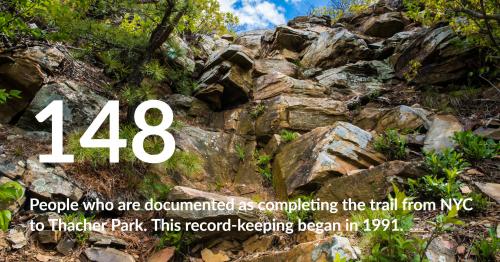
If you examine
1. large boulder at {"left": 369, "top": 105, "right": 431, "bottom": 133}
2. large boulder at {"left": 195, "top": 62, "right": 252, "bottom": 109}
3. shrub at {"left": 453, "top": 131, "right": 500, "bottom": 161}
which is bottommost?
shrub at {"left": 453, "top": 131, "right": 500, "bottom": 161}

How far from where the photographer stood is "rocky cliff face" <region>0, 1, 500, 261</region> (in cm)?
599

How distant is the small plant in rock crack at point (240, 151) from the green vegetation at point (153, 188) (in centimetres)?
221

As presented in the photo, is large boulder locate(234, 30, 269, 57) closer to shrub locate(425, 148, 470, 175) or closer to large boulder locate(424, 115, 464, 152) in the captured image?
large boulder locate(424, 115, 464, 152)

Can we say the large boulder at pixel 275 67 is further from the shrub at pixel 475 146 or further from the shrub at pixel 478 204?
the shrub at pixel 478 204

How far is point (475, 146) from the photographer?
21.0ft

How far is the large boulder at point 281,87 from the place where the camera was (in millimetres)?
Answer: 10945

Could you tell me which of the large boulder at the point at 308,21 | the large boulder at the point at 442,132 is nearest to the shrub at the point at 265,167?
the large boulder at the point at 442,132

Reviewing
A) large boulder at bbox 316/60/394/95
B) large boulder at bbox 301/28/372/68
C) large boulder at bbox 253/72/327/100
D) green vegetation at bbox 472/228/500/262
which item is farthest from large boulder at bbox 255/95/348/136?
green vegetation at bbox 472/228/500/262

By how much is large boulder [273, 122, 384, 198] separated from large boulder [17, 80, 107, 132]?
4.38 metres

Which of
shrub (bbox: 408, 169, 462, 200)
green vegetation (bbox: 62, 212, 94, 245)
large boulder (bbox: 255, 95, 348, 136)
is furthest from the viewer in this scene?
large boulder (bbox: 255, 95, 348, 136)

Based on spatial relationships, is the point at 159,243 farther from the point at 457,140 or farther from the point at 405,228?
the point at 457,140

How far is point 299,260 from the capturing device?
14.9 ft

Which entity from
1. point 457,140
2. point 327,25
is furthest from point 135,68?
point 327,25

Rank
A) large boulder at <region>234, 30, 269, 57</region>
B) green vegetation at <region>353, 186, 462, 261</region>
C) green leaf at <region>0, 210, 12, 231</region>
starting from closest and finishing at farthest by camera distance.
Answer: green leaf at <region>0, 210, 12, 231</region>
green vegetation at <region>353, 186, 462, 261</region>
large boulder at <region>234, 30, 269, 57</region>
